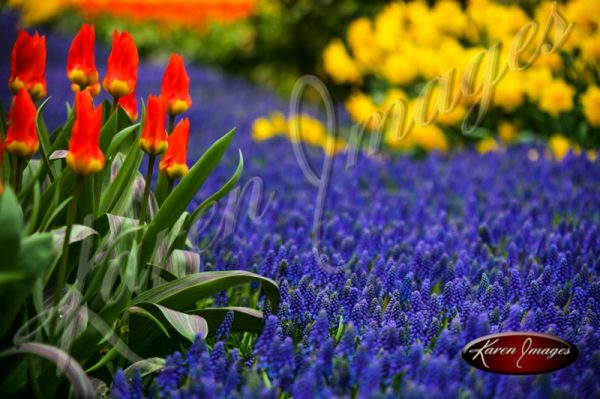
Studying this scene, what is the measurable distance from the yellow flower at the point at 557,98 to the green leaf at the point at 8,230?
4.12 meters

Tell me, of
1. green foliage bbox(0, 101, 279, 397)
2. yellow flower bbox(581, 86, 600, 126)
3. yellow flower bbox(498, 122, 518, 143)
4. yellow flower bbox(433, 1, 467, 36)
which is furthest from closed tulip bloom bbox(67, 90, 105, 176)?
yellow flower bbox(433, 1, 467, 36)

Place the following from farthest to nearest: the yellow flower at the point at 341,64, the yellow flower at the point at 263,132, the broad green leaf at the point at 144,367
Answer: the yellow flower at the point at 341,64 → the yellow flower at the point at 263,132 → the broad green leaf at the point at 144,367

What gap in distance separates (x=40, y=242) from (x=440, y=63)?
15.2 ft

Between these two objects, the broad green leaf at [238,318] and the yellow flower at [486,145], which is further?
the yellow flower at [486,145]

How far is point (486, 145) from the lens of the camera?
5645 millimetres

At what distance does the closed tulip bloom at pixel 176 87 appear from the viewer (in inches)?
87.9

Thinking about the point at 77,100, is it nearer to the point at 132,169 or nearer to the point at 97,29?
the point at 132,169

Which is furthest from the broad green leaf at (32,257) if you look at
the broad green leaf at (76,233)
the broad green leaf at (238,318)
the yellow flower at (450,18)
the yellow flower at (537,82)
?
the yellow flower at (450,18)

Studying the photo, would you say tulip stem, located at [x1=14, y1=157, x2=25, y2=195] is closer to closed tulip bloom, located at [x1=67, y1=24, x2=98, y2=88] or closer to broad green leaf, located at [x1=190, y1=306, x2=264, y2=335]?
closed tulip bloom, located at [x1=67, y1=24, x2=98, y2=88]

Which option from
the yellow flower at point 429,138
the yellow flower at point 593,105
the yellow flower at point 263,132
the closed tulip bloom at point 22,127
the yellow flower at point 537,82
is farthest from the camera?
the yellow flower at point 263,132

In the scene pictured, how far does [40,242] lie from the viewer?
167 cm

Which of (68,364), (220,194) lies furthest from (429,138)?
(68,364)

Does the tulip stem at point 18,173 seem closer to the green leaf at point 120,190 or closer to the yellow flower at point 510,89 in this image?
the green leaf at point 120,190

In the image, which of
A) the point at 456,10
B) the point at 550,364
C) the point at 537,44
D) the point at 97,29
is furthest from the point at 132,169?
the point at 97,29
